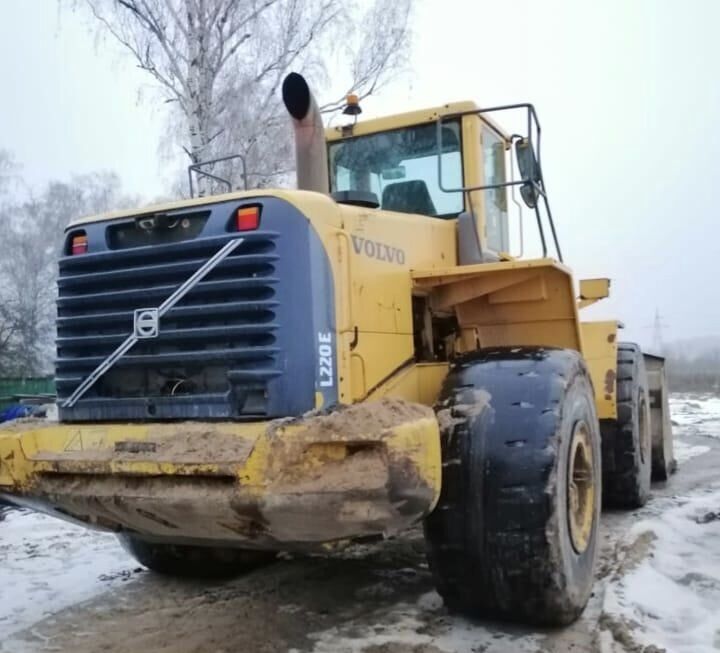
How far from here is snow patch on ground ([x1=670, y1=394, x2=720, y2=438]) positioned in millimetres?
15363

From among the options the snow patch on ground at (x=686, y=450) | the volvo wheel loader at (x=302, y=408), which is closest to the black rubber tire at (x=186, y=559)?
the volvo wheel loader at (x=302, y=408)

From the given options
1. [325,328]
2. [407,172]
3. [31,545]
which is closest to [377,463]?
[325,328]

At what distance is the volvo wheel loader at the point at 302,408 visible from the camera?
3332 millimetres

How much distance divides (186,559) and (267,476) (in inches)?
96.5

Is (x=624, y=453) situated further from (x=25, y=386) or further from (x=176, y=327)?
(x=25, y=386)

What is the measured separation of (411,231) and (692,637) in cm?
247

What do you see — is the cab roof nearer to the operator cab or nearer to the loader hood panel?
the operator cab

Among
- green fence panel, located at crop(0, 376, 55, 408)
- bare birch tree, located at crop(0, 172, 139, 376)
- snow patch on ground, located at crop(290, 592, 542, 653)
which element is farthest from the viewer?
bare birch tree, located at crop(0, 172, 139, 376)

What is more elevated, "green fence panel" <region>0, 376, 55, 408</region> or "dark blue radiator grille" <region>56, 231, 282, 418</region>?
"dark blue radiator grille" <region>56, 231, 282, 418</region>

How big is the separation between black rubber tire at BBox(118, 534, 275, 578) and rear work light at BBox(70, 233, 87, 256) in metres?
1.97

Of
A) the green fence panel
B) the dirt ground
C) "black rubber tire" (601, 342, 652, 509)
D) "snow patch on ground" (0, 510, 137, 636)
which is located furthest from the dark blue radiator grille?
the green fence panel

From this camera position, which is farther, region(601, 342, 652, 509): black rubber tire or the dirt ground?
region(601, 342, 652, 509): black rubber tire

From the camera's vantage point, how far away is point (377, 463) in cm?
324

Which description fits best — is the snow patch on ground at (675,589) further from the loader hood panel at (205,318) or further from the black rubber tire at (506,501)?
Answer: the loader hood panel at (205,318)
